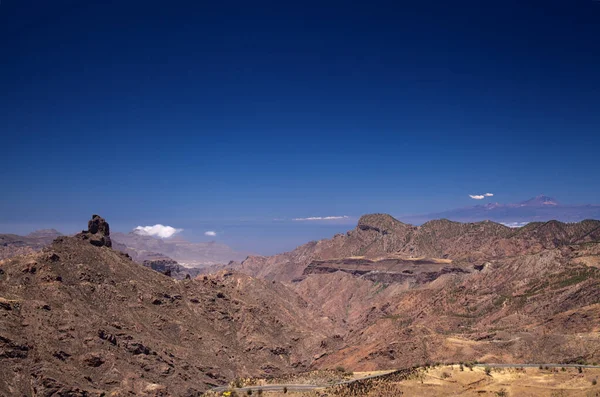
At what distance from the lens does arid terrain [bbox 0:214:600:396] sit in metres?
89.4

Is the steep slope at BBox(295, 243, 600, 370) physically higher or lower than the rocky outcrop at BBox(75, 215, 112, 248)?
lower

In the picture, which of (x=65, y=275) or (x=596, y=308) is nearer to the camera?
(x=596, y=308)

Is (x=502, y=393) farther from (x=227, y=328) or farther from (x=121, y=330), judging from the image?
(x=227, y=328)

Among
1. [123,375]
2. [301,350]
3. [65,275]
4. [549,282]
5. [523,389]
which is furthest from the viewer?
[301,350]

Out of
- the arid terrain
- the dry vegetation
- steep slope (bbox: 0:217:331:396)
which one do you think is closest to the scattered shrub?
the dry vegetation

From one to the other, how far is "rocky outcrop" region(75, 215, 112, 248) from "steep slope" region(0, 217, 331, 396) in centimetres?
67

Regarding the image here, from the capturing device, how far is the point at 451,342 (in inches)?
4624

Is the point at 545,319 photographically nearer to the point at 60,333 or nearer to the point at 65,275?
A: the point at 60,333

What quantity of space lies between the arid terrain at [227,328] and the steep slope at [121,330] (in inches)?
13.7

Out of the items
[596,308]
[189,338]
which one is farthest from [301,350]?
[596,308]

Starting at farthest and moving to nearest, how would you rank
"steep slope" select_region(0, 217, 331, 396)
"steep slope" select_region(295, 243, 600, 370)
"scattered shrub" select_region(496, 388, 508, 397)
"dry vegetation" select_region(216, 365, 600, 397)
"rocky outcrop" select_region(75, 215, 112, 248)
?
1. "rocky outcrop" select_region(75, 215, 112, 248)
2. "steep slope" select_region(295, 243, 600, 370)
3. "steep slope" select_region(0, 217, 331, 396)
4. "dry vegetation" select_region(216, 365, 600, 397)
5. "scattered shrub" select_region(496, 388, 508, 397)

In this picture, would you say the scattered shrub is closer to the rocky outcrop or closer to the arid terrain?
the arid terrain

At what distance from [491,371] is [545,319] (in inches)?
2157

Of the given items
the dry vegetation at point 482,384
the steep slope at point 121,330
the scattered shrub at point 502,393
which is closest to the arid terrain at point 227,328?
the steep slope at point 121,330
